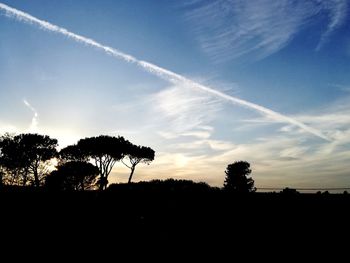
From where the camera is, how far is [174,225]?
14898 millimetres


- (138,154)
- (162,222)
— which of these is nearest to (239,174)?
(138,154)

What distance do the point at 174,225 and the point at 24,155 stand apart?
52375 millimetres

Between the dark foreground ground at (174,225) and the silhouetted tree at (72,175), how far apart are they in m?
46.0

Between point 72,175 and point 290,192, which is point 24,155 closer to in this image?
point 72,175

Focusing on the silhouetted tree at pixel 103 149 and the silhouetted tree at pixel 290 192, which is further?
the silhouetted tree at pixel 103 149

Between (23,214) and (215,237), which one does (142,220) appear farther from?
(23,214)

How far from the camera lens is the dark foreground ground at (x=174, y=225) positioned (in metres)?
12.0

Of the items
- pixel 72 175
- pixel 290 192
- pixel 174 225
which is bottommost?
pixel 174 225

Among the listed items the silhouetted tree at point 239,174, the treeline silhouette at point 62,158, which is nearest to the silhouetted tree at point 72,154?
the treeline silhouette at point 62,158

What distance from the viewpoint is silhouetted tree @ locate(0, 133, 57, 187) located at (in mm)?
56906

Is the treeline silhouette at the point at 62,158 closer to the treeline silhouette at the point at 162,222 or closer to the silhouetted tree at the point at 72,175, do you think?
the silhouetted tree at the point at 72,175

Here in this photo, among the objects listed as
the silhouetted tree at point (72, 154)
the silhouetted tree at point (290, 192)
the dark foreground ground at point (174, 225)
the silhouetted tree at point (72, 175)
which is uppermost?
the silhouetted tree at point (72, 154)

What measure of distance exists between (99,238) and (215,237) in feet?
17.6

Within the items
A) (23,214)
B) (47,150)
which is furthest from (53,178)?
(23,214)
